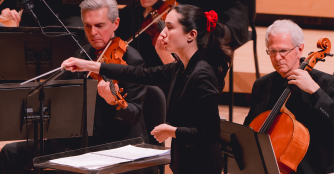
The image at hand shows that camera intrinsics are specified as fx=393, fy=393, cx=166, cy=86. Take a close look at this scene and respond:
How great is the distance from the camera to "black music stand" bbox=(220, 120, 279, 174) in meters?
1.44

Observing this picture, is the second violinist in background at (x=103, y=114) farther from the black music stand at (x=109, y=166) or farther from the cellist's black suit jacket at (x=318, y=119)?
the cellist's black suit jacket at (x=318, y=119)

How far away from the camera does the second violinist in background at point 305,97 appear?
1.71 meters

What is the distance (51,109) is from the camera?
1.84 m

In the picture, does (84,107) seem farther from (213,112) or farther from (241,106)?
(241,106)

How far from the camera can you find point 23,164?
7.34 ft

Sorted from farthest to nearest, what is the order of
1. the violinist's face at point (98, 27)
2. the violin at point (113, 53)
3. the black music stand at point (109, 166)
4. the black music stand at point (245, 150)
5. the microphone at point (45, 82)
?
1. the violinist's face at point (98, 27)
2. the violin at point (113, 53)
3. the microphone at point (45, 82)
4. the black music stand at point (245, 150)
5. the black music stand at point (109, 166)

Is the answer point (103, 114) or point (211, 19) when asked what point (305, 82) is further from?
point (103, 114)

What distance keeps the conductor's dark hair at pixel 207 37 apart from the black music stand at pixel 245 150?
0.24 metres

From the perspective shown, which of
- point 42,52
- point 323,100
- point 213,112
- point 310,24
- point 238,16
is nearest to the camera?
point 213,112

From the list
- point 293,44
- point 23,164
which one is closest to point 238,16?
point 293,44

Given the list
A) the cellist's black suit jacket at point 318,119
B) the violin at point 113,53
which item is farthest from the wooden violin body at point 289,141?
the violin at point 113,53

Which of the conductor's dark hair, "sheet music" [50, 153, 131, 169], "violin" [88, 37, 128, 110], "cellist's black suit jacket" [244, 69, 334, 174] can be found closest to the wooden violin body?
"cellist's black suit jacket" [244, 69, 334, 174]

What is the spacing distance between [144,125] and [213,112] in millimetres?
780

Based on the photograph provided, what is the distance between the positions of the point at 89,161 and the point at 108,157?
0.09 meters
